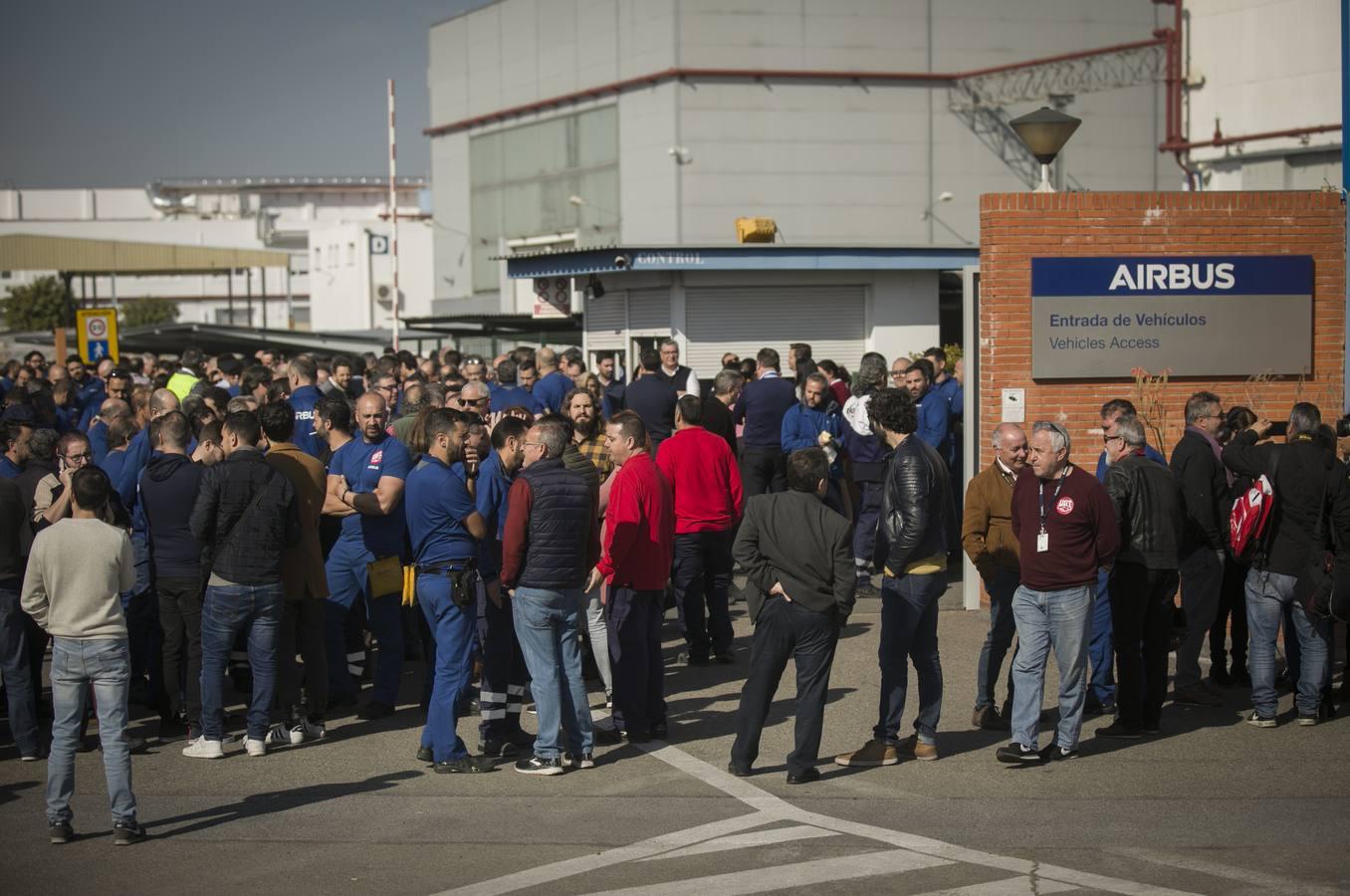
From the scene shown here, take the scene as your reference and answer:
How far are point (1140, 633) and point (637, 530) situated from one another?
3092 mm

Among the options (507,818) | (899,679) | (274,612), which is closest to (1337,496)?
(899,679)

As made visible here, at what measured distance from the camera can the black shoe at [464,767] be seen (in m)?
8.48

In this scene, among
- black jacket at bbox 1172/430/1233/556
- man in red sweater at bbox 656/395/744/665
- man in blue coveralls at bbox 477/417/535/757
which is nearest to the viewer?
man in blue coveralls at bbox 477/417/535/757

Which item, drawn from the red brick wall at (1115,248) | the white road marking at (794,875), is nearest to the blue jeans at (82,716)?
the white road marking at (794,875)

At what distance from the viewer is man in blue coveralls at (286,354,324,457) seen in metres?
12.9

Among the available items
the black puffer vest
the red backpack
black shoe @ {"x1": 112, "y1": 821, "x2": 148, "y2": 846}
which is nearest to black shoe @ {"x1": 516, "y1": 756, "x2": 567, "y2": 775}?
the black puffer vest

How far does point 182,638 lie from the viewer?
9.23 m

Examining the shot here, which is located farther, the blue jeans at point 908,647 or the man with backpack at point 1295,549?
the man with backpack at point 1295,549

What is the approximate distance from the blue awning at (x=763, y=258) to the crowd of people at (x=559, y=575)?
31.8 feet

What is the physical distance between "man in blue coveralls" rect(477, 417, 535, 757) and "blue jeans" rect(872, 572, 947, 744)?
2146mm

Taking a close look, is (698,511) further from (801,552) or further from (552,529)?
(801,552)

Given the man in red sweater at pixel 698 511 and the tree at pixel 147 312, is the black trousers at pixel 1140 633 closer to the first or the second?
the man in red sweater at pixel 698 511

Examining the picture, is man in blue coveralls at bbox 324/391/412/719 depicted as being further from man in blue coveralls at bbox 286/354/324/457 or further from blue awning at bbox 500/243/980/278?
blue awning at bbox 500/243/980/278

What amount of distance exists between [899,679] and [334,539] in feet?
14.0
